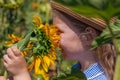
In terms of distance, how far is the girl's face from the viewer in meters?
1.24

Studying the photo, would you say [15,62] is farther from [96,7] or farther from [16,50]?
[96,7]

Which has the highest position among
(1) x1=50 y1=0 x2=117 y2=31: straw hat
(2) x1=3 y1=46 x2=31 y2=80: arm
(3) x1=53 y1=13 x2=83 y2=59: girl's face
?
(1) x1=50 y1=0 x2=117 y2=31: straw hat

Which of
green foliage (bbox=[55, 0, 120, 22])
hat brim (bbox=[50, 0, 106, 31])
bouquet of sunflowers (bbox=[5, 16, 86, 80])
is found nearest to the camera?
green foliage (bbox=[55, 0, 120, 22])

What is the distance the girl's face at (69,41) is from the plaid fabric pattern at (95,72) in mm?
60

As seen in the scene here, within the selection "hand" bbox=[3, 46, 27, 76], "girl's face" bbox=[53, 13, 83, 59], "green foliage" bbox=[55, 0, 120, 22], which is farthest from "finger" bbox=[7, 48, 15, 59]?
"green foliage" bbox=[55, 0, 120, 22]

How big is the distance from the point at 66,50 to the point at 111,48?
0.43 feet

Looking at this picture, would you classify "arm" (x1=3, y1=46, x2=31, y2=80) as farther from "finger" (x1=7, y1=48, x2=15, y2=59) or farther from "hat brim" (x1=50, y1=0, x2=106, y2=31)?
"hat brim" (x1=50, y1=0, x2=106, y2=31)

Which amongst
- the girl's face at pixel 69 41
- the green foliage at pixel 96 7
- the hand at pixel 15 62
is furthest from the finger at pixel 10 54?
the green foliage at pixel 96 7

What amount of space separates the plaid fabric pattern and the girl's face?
60mm

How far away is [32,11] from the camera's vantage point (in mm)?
3584

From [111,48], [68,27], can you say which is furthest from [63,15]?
[111,48]

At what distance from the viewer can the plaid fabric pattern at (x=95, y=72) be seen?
4.07 feet

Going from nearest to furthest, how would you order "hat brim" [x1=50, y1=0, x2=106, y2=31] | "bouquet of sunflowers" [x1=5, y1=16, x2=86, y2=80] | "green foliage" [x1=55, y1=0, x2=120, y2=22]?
"green foliage" [x1=55, y1=0, x2=120, y2=22]
"hat brim" [x1=50, y1=0, x2=106, y2=31]
"bouquet of sunflowers" [x1=5, y1=16, x2=86, y2=80]

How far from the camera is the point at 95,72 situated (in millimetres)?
1271
